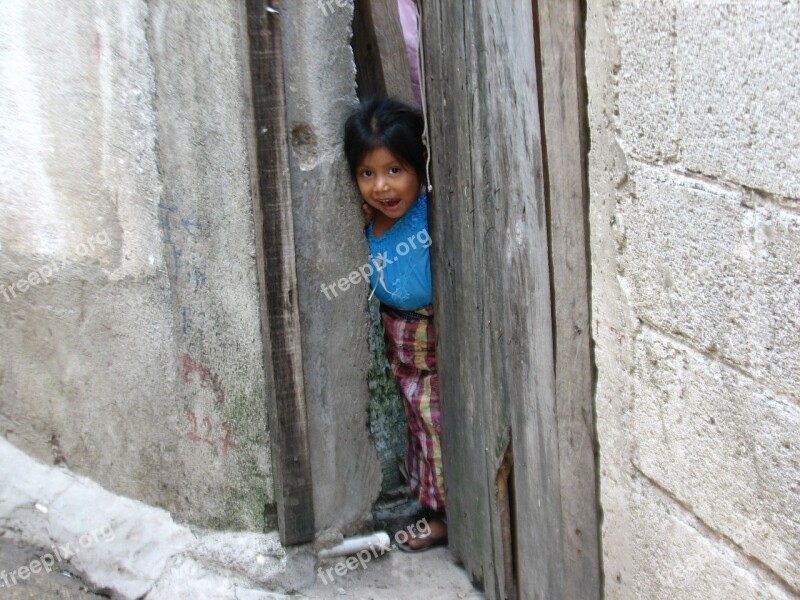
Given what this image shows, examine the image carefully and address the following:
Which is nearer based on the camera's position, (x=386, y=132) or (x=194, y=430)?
(x=386, y=132)

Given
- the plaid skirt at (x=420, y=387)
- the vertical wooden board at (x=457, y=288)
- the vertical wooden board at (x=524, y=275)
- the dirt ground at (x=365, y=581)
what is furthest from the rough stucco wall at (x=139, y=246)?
the vertical wooden board at (x=524, y=275)

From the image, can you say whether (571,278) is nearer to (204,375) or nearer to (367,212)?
(367,212)

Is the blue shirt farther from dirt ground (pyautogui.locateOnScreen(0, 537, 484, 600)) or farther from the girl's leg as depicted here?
dirt ground (pyautogui.locateOnScreen(0, 537, 484, 600))

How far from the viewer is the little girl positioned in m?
2.88

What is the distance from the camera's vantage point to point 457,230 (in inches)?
108

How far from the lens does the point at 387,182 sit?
290 centimetres

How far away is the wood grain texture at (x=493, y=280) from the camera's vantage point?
A: 7.55 ft

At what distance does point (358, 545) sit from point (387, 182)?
1132 mm

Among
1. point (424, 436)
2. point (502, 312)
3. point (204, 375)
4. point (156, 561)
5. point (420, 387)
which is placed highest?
point (502, 312)

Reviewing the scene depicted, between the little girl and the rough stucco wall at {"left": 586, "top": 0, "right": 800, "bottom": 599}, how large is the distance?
939 millimetres

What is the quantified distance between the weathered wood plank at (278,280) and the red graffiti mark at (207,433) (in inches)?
5.8

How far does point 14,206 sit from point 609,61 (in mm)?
2064

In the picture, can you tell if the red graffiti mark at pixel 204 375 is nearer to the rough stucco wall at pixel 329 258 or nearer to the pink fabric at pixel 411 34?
the rough stucco wall at pixel 329 258

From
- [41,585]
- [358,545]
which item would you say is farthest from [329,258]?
[41,585]
